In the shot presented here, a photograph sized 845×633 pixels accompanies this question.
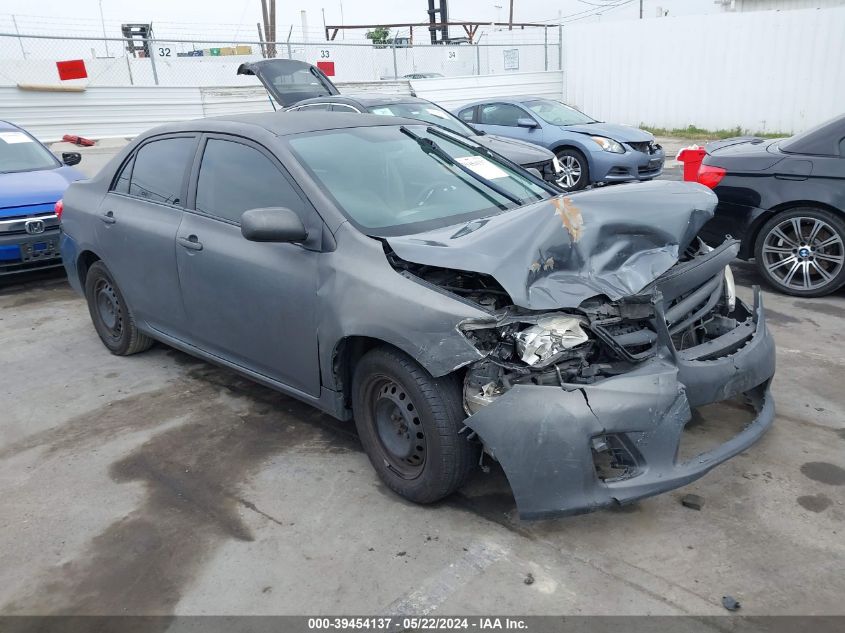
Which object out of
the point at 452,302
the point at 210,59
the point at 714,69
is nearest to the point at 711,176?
the point at 452,302

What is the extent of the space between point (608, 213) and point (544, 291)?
0.67m

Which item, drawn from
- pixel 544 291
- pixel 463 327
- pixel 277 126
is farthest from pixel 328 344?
pixel 277 126

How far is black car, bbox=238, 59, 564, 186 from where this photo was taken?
898cm

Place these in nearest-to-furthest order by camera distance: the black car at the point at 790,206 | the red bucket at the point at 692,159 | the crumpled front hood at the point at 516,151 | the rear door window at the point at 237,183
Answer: the rear door window at the point at 237,183 < the black car at the point at 790,206 < the red bucket at the point at 692,159 < the crumpled front hood at the point at 516,151

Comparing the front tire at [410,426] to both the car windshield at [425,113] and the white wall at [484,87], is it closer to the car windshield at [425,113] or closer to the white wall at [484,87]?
the car windshield at [425,113]

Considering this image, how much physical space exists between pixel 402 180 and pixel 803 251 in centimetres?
383

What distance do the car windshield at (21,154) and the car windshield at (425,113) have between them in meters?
3.80

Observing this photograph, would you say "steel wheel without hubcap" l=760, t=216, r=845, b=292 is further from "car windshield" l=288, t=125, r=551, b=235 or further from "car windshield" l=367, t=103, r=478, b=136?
"car windshield" l=367, t=103, r=478, b=136

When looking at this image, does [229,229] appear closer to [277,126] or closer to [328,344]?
[277,126]

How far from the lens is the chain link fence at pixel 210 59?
13.9 m

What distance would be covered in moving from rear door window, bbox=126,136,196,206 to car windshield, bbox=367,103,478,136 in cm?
451

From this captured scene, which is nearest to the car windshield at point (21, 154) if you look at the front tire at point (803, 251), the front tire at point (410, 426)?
the front tire at point (410, 426)

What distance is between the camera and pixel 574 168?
11688mm

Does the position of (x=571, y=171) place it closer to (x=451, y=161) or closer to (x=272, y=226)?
(x=451, y=161)
